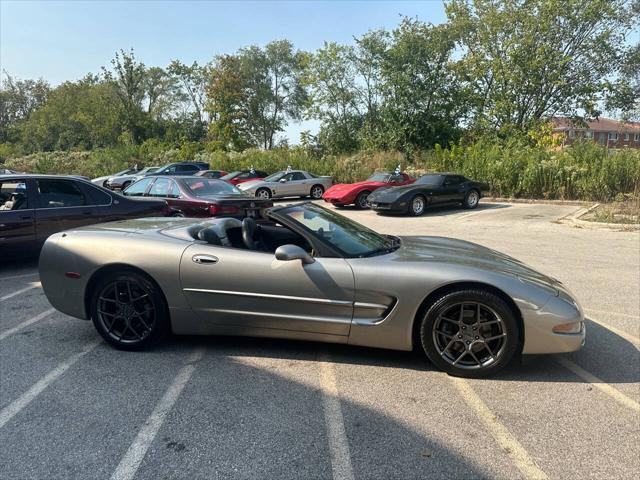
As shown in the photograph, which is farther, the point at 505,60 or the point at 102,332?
the point at 505,60

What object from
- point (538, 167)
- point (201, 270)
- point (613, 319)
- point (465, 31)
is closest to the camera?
point (201, 270)

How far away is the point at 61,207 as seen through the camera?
6883mm

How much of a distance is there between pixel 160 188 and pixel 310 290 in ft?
25.1

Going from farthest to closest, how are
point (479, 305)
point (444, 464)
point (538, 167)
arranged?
point (538, 167), point (479, 305), point (444, 464)

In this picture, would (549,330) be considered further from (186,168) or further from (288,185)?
(186,168)

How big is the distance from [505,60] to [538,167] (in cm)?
1446

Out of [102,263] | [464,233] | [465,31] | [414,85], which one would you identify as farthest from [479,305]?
[465,31]

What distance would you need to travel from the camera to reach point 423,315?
3.43 m

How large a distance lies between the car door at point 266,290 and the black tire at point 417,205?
1164cm

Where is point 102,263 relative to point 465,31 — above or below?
below

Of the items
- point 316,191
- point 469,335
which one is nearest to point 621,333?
point 469,335

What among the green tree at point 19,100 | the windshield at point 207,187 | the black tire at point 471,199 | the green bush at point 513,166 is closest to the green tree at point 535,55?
the green bush at point 513,166

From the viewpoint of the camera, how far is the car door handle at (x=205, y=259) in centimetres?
368

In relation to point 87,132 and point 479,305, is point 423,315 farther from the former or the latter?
point 87,132
